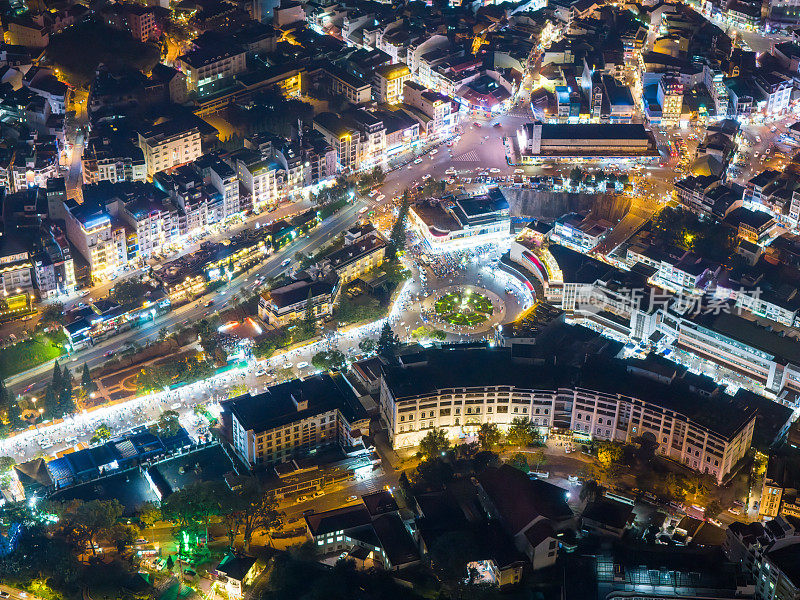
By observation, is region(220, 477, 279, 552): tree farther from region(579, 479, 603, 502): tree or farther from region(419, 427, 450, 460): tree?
region(579, 479, 603, 502): tree

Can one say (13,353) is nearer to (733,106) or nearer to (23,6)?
(23,6)

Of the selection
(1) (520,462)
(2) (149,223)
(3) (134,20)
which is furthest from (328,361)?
(3) (134,20)

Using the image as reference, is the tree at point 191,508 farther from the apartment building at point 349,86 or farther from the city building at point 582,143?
the apartment building at point 349,86

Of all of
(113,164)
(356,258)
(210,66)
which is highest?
(210,66)

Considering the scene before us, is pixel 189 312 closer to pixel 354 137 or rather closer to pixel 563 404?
pixel 354 137

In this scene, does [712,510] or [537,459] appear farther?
[537,459]

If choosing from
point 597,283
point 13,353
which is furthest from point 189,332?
point 597,283
